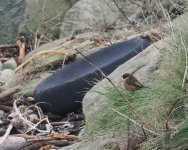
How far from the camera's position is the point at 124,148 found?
3324 millimetres

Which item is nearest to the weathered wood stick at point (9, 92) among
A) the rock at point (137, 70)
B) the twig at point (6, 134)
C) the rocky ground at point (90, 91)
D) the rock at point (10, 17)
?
the rocky ground at point (90, 91)

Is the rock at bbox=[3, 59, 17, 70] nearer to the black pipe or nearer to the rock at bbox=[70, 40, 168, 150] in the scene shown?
Answer: the black pipe

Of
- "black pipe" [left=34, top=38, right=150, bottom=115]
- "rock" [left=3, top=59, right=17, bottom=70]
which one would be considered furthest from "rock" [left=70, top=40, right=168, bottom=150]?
"rock" [left=3, top=59, right=17, bottom=70]

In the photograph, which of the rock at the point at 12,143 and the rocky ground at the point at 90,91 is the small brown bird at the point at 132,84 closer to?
the rocky ground at the point at 90,91

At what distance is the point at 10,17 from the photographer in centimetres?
998

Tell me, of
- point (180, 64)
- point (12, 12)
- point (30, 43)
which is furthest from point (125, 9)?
point (180, 64)

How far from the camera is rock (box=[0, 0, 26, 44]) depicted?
9750 millimetres

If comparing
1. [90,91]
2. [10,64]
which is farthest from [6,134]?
[10,64]

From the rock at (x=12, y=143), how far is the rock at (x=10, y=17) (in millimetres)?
5108

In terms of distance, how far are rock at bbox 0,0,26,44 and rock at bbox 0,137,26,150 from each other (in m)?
5.11

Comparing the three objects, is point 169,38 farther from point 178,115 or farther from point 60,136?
point 60,136

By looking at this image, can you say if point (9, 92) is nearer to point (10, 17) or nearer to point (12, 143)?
point (12, 143)

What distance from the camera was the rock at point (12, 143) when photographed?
4648 mm

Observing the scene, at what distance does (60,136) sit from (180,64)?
1512 millimetres
